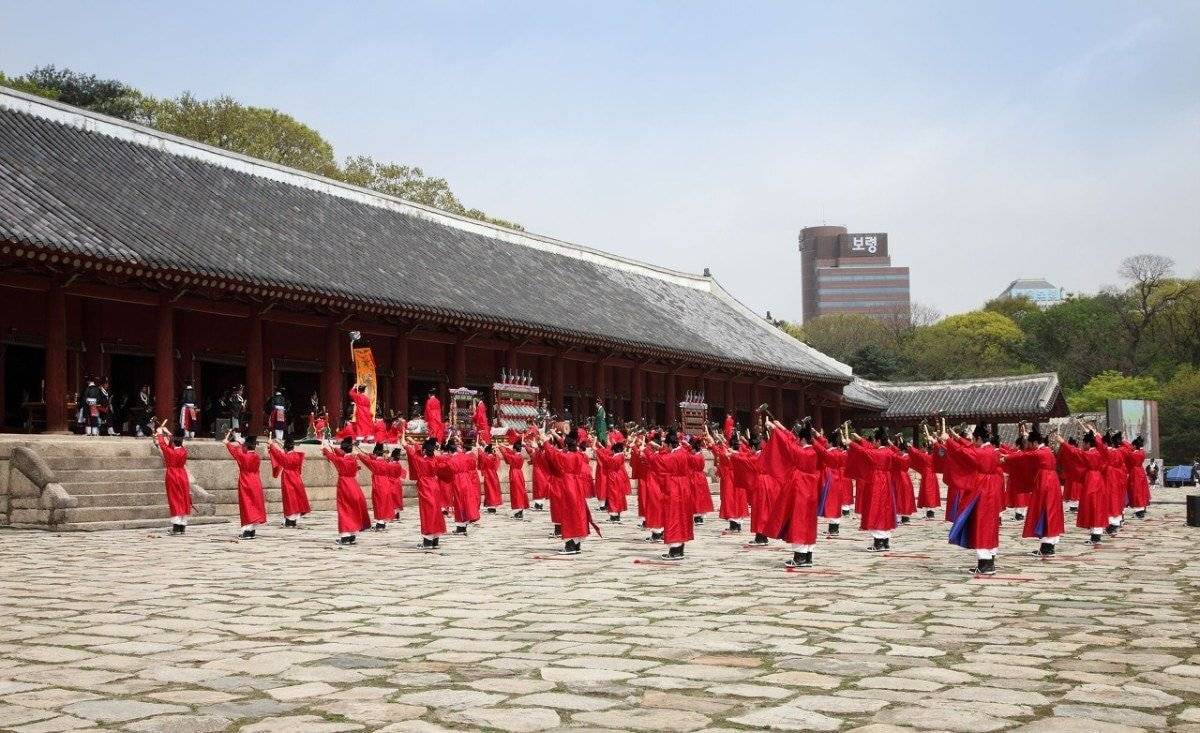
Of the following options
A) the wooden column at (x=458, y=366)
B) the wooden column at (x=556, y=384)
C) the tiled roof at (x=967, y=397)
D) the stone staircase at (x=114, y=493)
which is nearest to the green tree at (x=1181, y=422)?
the tiled roof at (x=967, y=397)

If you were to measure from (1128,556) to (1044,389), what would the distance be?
34.0 metres

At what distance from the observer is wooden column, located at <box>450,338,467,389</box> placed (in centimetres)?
2730

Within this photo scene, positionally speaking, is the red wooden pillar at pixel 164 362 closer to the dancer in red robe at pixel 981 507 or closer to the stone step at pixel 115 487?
the stone step at pixel 115 487

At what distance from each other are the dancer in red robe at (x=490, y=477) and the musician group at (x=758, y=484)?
0.03m

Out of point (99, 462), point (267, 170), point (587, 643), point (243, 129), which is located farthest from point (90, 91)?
point (587, 643)

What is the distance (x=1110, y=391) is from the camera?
190 feet

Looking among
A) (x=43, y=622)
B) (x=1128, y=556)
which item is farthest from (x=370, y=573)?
(x=1128, y=556)

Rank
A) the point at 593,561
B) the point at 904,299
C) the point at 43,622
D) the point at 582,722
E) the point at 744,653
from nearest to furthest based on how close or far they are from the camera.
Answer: the point at 582,722 → the point at 744,653 → the point at 43,622 → the point at 593,561 → the point at 904,299

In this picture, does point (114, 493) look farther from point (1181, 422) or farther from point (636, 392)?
point (1181, 422)

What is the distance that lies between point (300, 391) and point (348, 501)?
11.6 meters

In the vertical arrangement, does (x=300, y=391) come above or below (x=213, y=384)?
below

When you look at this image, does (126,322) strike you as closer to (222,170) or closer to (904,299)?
(222,170)

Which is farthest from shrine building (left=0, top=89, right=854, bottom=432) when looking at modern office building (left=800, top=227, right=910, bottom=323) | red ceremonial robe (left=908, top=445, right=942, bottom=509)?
modern office building (left=800, top=227, right=910, bottom=323)

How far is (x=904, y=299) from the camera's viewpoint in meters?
153
